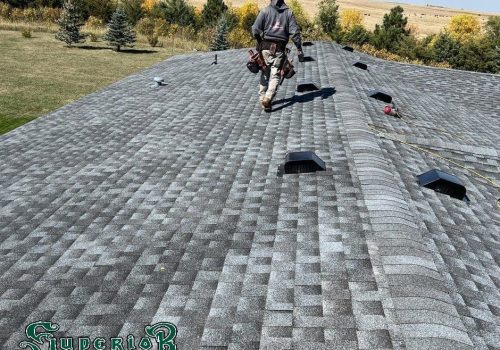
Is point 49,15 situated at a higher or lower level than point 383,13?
lower

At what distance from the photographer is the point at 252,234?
506 centimetres

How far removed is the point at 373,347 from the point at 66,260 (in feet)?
11.3

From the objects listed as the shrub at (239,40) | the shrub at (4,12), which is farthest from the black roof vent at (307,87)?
the shrub at (4,12)

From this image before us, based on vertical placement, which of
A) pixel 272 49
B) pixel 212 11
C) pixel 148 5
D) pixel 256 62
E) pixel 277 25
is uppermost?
pixel 148 5

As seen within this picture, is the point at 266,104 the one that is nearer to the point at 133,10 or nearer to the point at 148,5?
the point at 133,10

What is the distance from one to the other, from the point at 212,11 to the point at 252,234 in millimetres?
70551

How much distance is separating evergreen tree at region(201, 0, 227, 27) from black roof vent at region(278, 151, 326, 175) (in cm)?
6659

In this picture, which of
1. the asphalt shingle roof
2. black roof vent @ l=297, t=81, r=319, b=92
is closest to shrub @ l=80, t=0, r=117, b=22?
the asphalt shingle roof

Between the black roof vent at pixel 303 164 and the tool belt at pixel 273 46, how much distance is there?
4033 millimetres

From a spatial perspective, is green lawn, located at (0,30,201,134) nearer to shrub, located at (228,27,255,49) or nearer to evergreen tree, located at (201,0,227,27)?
shrub, located at (228,27,255,49)

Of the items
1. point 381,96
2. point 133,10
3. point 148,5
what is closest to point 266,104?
point 381,96

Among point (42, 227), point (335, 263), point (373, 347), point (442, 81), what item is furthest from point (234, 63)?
point (373, 347)

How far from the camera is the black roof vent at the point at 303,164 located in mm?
6586

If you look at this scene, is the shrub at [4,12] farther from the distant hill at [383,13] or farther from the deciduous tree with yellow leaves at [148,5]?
the distant hill at [383,13]
